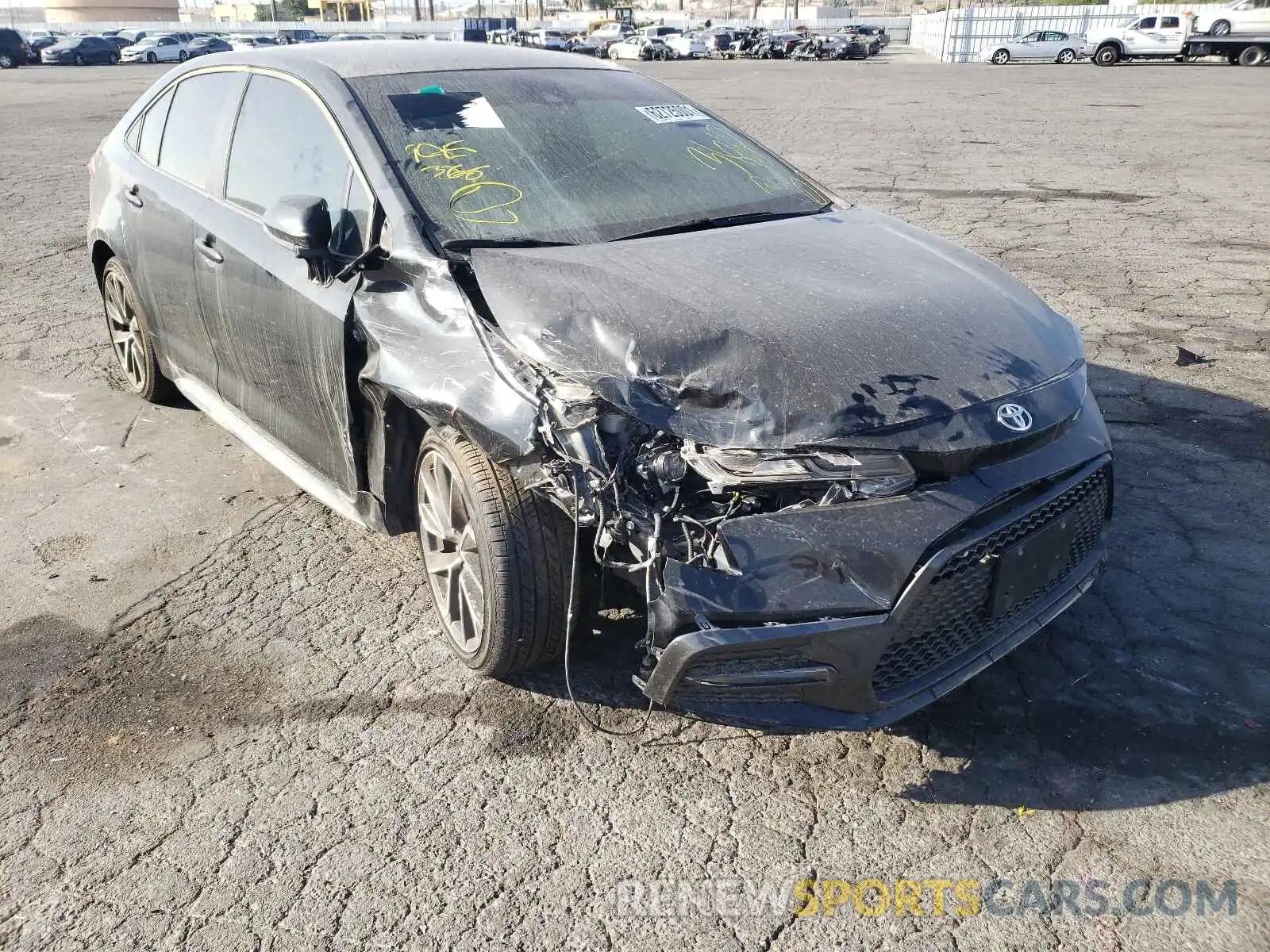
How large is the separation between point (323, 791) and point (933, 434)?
6.03 ft

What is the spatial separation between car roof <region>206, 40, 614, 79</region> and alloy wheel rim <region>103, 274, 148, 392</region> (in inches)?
57.4

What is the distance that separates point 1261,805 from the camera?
8.63 ft

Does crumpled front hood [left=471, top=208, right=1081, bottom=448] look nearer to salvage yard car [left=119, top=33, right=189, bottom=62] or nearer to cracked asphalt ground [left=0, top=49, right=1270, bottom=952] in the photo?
cracked asphalt ground [left=0, top=49, right=1270, bottom=952]

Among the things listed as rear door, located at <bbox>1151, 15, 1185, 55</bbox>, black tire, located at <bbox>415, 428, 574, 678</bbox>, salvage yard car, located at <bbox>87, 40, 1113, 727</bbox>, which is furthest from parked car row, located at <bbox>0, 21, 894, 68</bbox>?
black tire, located at <bbox>415, 428, 574, 678</bbox>

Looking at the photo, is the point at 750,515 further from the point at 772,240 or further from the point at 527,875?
the point at 772,240

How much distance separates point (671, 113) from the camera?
410cm

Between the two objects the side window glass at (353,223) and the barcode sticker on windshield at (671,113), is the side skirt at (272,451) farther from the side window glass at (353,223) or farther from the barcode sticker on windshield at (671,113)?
the barcode sticker on windshield at (671,113)

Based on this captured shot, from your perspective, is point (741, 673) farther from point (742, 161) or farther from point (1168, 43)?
point (1168, 43)

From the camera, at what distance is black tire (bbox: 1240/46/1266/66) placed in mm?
31969

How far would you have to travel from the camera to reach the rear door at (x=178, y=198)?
409 cm

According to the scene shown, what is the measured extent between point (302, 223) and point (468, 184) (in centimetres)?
55

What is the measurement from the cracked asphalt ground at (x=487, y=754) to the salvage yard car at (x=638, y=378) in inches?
12.2

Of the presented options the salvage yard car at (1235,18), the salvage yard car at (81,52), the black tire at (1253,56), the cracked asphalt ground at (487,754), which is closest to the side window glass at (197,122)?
the cracked asphalt ground at (487,754)

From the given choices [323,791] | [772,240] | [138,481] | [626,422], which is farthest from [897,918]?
[138,481]
